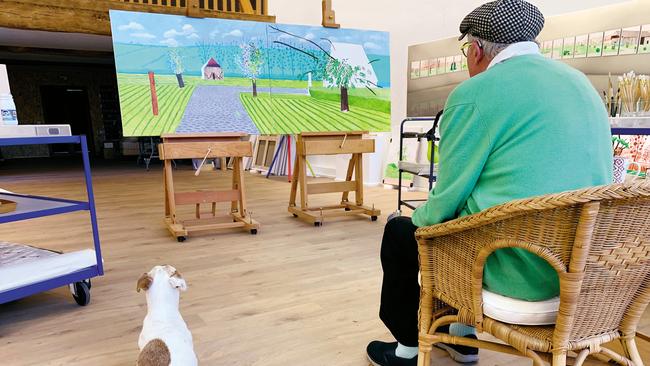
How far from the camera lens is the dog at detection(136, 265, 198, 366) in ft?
3.93

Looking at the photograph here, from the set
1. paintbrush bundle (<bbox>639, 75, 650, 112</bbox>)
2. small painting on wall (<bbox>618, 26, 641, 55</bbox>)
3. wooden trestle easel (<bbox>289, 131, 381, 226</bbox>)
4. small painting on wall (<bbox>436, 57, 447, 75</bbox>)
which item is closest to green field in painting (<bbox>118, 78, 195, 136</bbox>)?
wooden trestle easel (<bbox>289, 131, 381, 226</bbox>)

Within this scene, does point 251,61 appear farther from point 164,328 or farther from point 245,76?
point 164,328

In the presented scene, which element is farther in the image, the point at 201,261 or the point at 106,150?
the point at 106,150

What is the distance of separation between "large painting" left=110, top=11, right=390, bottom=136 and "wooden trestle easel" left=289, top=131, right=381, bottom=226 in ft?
0.61

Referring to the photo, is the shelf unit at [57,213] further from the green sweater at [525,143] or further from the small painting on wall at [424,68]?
the small painting on wall at [424,68]

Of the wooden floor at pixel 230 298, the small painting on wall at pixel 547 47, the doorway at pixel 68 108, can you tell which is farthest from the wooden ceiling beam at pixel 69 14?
the doorway at pixel 68 108

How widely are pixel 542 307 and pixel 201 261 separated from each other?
2134 millimetres

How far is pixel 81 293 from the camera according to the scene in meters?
1.98

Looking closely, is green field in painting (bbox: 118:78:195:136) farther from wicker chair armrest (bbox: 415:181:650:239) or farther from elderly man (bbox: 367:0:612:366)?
wicker chair armrest (bbox: 415:181:650:239)

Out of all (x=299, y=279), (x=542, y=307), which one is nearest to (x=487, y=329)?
(x=542, y=307)

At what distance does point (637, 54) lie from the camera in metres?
3.12

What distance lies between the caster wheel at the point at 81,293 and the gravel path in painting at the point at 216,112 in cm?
158

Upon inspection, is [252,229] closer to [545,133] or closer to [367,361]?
[367,361]

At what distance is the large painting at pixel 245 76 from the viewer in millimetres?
3199
